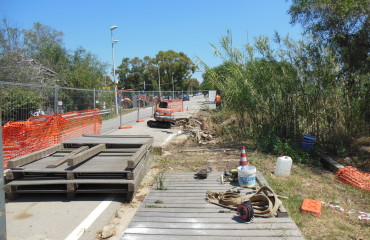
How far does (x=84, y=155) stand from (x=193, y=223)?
2.75m

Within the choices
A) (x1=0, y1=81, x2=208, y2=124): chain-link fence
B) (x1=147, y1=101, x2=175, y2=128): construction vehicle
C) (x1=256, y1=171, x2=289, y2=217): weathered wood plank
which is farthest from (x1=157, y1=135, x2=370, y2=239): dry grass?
(x1=147, y1=101, x2=175, y2=128): construction vehicle

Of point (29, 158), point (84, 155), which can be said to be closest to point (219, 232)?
point (84, 155)

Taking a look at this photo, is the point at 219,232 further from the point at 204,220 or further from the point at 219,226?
the point at 204,220

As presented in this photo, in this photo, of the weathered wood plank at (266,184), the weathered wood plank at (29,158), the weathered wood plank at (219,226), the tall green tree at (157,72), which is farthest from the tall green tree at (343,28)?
the tall green tree at (157,72)

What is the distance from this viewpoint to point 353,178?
20.9 feet

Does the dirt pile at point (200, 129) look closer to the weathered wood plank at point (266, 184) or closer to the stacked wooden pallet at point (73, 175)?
the weathered wood plank at point (266, 184)

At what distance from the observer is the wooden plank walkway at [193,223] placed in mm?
3604

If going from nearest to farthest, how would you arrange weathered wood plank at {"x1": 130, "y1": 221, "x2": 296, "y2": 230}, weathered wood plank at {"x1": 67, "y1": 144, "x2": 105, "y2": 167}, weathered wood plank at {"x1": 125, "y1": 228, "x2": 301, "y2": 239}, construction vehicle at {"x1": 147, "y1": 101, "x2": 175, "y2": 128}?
weathered wood plank at {"x1": 125, "y1": 228, "x2": 301, "y2": 239} < weathered wood plank at {"x1": 130, "y1": 221, "x2": 296, "y2": 230} < weathered wood plank at {"x1": 67, "y1": 144, "x2": 105, "y2": 167} < construction vehicle at {"x1": 147, "y1": 101, "x2": 175, "y2": 128}

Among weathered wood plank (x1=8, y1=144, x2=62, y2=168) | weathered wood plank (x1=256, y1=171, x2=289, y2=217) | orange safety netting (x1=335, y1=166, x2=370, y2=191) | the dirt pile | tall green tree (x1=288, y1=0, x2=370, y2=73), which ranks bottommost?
orange safety netting (x1=335, y1=166, x2=370, y2=191)

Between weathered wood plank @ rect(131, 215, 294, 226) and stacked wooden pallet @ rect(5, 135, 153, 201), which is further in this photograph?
stacked wooden pallet @ rect(5, 135, 153, 201)

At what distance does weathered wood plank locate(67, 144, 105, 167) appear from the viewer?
5098 millimetres

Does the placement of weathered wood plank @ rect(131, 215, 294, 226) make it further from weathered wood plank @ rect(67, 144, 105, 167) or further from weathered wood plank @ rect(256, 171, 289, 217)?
weathered wood plank @ rect(67, 144, 105, 167)

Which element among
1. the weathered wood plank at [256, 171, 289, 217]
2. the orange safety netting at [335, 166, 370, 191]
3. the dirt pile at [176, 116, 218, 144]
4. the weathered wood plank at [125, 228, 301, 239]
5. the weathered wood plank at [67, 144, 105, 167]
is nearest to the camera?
the weathered wood plank at [125, 228, 301, 239]

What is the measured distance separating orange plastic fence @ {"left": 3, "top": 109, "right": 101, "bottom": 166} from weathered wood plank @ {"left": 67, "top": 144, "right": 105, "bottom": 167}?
2.28 m
